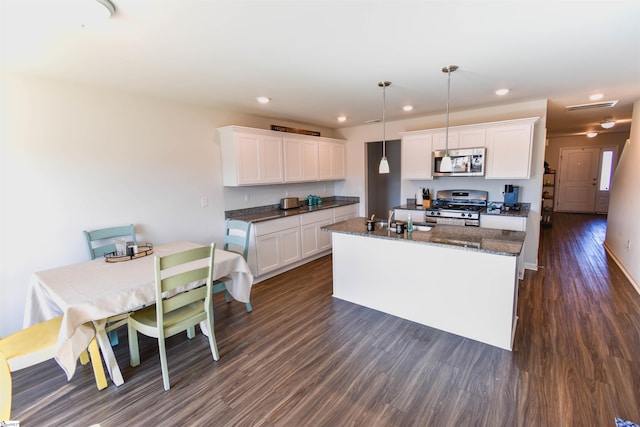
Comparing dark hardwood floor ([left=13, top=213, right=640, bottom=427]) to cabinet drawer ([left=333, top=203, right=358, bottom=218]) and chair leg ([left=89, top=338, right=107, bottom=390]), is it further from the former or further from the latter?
cabinet drawer ([left=333, top=203, right=358, bottom=218])

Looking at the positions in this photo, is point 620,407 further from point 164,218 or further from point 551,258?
point 164,218

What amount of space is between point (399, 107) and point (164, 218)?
3.45 metres

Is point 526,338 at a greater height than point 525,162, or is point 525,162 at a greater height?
point 525,162

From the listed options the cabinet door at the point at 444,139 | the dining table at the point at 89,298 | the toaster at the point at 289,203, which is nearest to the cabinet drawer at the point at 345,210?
the toaster at the point at 289,203

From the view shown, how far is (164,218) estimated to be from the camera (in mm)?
3551

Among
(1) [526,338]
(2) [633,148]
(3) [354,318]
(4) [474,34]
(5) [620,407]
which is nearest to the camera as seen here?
(5) [620,407]

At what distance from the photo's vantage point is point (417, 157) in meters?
4.81

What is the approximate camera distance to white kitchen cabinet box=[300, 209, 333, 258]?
15.4ft

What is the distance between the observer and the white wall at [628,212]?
377 cm

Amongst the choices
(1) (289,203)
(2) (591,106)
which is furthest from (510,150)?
(1) (289,203)

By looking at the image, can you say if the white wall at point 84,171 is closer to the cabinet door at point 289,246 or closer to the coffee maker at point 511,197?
the cabinet door at point 289,246

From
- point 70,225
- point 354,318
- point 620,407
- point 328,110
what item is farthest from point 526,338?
point 70,225

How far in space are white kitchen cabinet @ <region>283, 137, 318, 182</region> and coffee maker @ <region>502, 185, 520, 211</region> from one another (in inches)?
118

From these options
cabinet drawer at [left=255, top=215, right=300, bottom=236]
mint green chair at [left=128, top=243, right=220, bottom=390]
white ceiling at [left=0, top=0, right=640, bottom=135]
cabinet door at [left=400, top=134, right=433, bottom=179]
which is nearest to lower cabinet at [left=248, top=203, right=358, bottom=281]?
cabinet drawer at [left=255, top=215, right=300, bottom=236]
